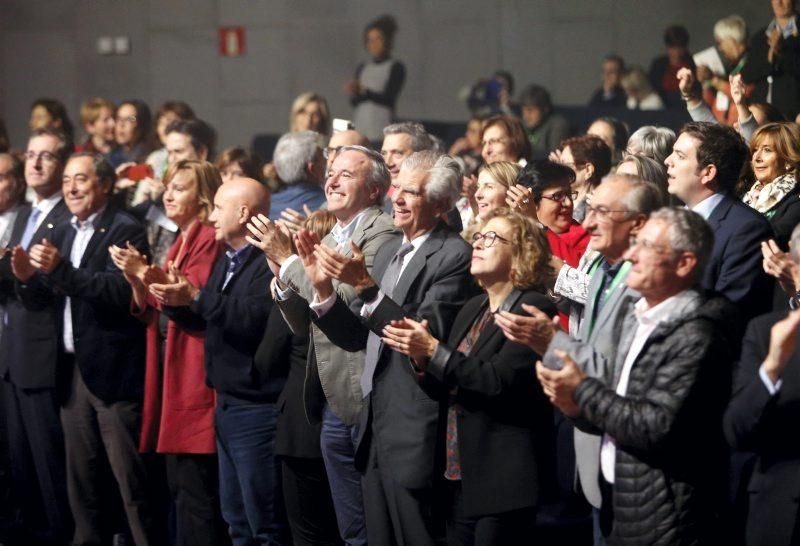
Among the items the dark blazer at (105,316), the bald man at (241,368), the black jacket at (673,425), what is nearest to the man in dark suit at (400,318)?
the bald man at (241,368)

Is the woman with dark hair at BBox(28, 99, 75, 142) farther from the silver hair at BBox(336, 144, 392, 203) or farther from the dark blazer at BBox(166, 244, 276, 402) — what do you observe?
the silver hair at BBox(336, 144, 392, 203)

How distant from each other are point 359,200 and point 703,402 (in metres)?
1.72

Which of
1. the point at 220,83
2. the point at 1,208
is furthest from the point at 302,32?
the point at 1,208

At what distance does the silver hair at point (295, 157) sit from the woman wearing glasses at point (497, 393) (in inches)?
75.6

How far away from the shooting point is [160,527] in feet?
18.0

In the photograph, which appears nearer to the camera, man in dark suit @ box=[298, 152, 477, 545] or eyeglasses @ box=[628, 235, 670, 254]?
eyeglasses @ box=[628, 235, 670, 254]

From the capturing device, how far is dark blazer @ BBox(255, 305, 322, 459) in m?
4.77

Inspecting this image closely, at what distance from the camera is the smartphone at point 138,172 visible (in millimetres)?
6703

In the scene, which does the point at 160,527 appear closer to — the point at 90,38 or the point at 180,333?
the point at 180,333

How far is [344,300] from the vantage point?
179 inches

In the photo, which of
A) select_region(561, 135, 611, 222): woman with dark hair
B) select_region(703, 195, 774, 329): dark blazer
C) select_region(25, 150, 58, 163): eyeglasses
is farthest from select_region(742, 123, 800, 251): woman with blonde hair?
select_region(25, 150, 58, 163): eyeglasses

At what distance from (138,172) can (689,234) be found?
3.93 metres

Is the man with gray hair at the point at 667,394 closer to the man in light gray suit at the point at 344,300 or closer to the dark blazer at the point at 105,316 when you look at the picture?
the man in light gray suit at the point at 344,300

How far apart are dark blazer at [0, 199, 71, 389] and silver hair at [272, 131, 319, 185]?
3.20 ft
